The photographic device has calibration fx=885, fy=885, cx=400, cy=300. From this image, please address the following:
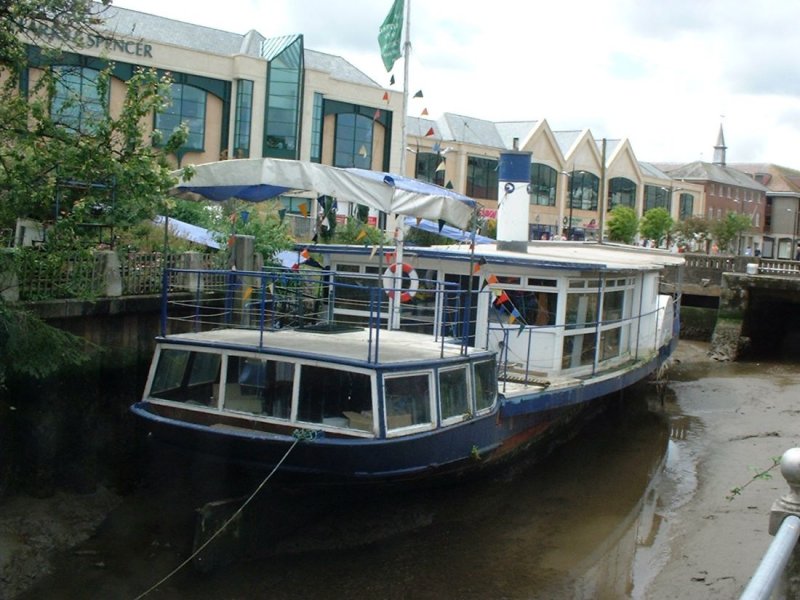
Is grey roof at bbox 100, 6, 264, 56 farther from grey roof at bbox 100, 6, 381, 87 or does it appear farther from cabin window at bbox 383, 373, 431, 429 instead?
cabin window at bbox 383, 373, 431, 429

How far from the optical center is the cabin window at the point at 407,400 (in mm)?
10273

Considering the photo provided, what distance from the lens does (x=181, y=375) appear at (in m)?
11.2

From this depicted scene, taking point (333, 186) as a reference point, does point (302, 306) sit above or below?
below

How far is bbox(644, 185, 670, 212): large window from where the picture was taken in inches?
2746

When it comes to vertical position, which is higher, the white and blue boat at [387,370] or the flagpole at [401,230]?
the flagpole at [401,230]

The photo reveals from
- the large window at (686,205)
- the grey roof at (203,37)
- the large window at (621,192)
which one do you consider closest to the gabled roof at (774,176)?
the large window at (686,205)

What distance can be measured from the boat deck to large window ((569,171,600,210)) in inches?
1953

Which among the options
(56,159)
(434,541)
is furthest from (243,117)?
(434,541)

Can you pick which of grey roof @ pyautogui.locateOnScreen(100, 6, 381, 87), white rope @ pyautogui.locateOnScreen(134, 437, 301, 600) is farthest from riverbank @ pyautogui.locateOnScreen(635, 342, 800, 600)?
grey roof @ pyautogui.locateOnScreen(100, 6, 381, 87)

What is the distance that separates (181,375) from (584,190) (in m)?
54.1

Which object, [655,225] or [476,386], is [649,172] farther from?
[476,386]

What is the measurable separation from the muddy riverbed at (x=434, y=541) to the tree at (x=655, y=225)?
43331 mm

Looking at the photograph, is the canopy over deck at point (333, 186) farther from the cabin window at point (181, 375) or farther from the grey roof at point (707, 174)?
the grey roof at point (707, 174)

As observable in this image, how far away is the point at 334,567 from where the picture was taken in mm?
10180
